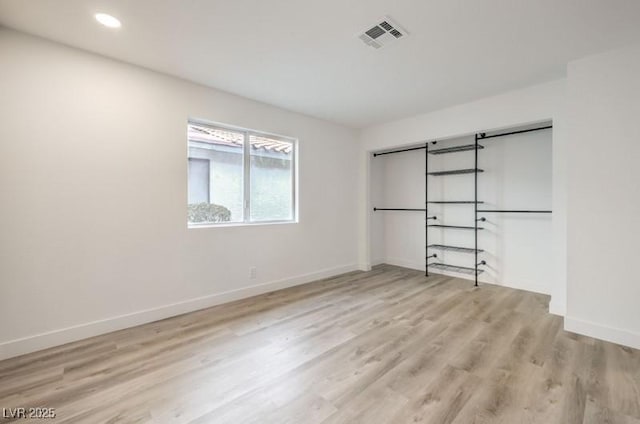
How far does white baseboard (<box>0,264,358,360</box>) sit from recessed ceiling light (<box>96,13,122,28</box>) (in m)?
2.44

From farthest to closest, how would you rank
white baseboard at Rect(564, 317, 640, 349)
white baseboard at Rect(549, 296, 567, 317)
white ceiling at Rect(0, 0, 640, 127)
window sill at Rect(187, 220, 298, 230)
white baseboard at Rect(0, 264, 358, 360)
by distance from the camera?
window sill at Rect(187, 220, 298, 230) → white baseboard at Rect(549, 296, 567, 317) → white baseboard at Rect(564, 317, 640, 349) → white baseboard at Rect(0, 264, 358, 360) → white ceiling at Rect(0, 0, 640, 127)

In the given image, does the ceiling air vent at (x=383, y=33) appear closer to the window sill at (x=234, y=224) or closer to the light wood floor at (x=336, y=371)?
the window sill at (x=234, y=224)

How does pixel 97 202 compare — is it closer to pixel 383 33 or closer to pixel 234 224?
pixel 234 224

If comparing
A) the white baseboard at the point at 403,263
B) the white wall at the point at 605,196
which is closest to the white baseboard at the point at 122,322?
the white baseboard at the point at 403,263

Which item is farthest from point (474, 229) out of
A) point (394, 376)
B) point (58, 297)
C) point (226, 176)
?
point (58, 297)

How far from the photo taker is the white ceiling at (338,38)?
6.40 ft

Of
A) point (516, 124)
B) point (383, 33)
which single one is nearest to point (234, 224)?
point (383, 33)

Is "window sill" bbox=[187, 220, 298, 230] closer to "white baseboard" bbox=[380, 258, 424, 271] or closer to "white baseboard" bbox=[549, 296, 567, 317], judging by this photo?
"white baseboard" bbox=[380, 258, 424, 271]

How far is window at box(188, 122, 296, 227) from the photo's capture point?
3248 mm

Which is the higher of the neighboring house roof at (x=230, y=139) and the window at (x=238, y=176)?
the neighboring house roof at (x=230, y=139)

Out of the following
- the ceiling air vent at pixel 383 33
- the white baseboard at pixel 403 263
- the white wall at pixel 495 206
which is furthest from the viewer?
the white baseboard at pixel 403 263

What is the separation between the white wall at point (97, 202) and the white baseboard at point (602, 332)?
335 cm

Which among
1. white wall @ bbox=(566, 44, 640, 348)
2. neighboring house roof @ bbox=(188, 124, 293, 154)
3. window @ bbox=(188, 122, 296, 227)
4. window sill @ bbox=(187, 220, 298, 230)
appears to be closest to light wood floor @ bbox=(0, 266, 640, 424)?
white wall @ bbox=(566, 44, 640, 348)

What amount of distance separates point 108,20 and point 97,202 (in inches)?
57.4
